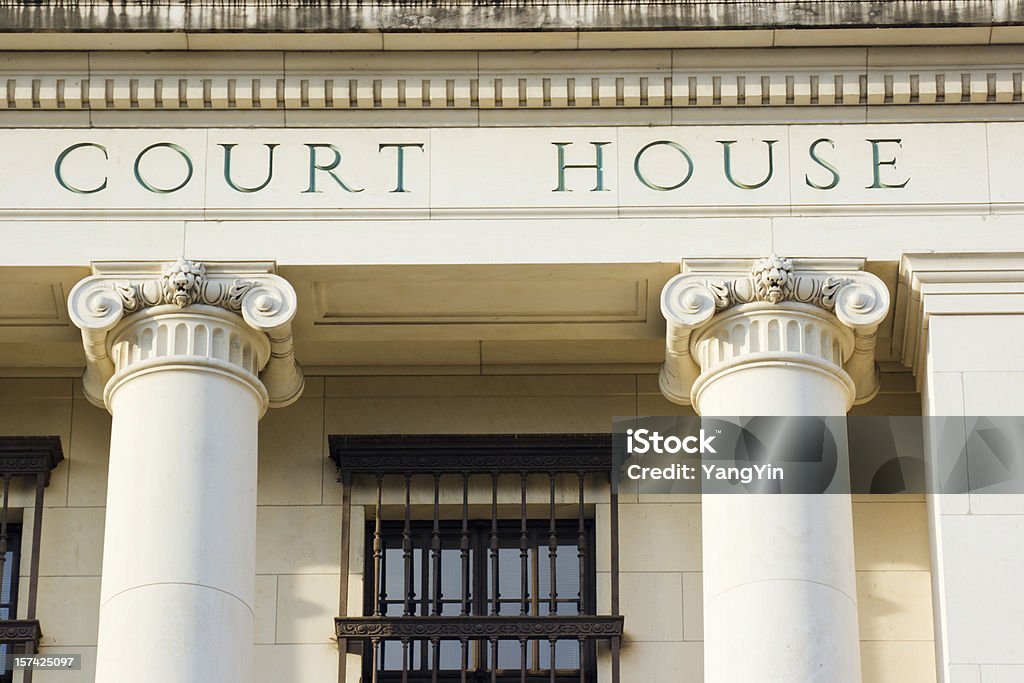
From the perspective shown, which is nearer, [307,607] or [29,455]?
[307,607]

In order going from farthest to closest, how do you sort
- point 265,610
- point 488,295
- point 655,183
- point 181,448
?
point 265,610 → point 488,295 → point 655,183 → point 181,448

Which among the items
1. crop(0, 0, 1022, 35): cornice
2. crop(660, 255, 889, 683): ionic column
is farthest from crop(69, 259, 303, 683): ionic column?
crop(660, 255, 889, 683): ionic column

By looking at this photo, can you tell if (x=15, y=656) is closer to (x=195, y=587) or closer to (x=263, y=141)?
(x=195, y=587)

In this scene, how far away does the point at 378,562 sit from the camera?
968 inches

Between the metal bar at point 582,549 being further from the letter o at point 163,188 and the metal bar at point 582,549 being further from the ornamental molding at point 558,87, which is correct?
the letter o at point 163,188

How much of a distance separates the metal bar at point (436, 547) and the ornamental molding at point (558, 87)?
3.90 m

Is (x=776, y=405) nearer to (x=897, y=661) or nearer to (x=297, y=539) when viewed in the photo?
(x=897, y=661)

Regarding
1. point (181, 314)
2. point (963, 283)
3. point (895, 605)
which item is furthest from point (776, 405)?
point (181, 314)

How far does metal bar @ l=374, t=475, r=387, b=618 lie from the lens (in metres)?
24.4

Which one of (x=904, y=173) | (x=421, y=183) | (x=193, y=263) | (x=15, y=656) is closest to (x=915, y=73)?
(x=904, y=173)

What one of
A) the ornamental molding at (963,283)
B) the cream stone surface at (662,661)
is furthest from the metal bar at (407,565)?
the ornamental molding at (963,283)

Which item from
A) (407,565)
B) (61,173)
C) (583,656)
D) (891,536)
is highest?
(61,173)

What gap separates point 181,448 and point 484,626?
377 cm

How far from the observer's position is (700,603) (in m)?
24.3
